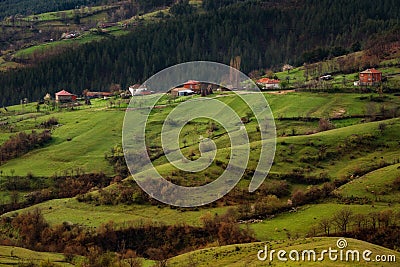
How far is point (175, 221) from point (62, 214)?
52.8 feet

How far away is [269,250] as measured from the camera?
5562 centimetres

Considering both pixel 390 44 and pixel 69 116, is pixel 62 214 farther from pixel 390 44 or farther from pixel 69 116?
pixel 390 44

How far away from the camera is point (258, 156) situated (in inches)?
3570

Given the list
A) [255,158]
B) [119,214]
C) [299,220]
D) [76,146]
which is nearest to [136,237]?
[119,214]

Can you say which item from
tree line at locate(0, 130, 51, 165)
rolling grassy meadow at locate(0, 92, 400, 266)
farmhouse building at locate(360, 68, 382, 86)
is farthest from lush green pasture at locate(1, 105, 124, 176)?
farmhouse building at locate(360, 68, 382, 86)

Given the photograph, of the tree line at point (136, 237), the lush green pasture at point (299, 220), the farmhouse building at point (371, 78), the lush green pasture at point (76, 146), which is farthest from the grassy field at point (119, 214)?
the farmhouse building at point (371, 78)

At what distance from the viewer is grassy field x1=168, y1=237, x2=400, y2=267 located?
49.1 meters

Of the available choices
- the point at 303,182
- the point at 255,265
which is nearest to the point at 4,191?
the point at 303,182
